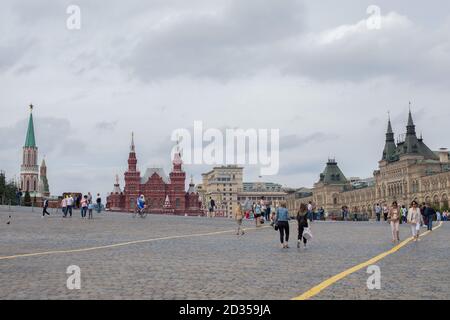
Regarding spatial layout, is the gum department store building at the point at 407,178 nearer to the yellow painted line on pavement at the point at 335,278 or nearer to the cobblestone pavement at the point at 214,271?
the cobblestone pavement at the point at 214,271

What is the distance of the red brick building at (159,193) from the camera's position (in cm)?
14575

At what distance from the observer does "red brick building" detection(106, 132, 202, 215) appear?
145750 mm

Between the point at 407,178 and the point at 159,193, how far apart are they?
5709 centimetres

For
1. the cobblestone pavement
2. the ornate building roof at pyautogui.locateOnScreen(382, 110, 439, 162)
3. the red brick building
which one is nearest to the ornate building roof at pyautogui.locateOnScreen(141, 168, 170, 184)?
the red brick building

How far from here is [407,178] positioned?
12850 cm

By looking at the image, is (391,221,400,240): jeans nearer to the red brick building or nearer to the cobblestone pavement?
the cobblestone pavement

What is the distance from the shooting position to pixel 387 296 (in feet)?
32.1

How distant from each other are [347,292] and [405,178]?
12437 cm

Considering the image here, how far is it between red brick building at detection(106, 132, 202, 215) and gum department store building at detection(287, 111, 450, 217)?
34.3 m

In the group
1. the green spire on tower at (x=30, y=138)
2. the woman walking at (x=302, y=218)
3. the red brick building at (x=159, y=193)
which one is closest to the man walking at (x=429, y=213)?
the woman walking at (x=302, y=218)

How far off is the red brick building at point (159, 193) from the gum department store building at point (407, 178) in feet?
113

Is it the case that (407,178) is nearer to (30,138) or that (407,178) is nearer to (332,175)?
(332,175)
